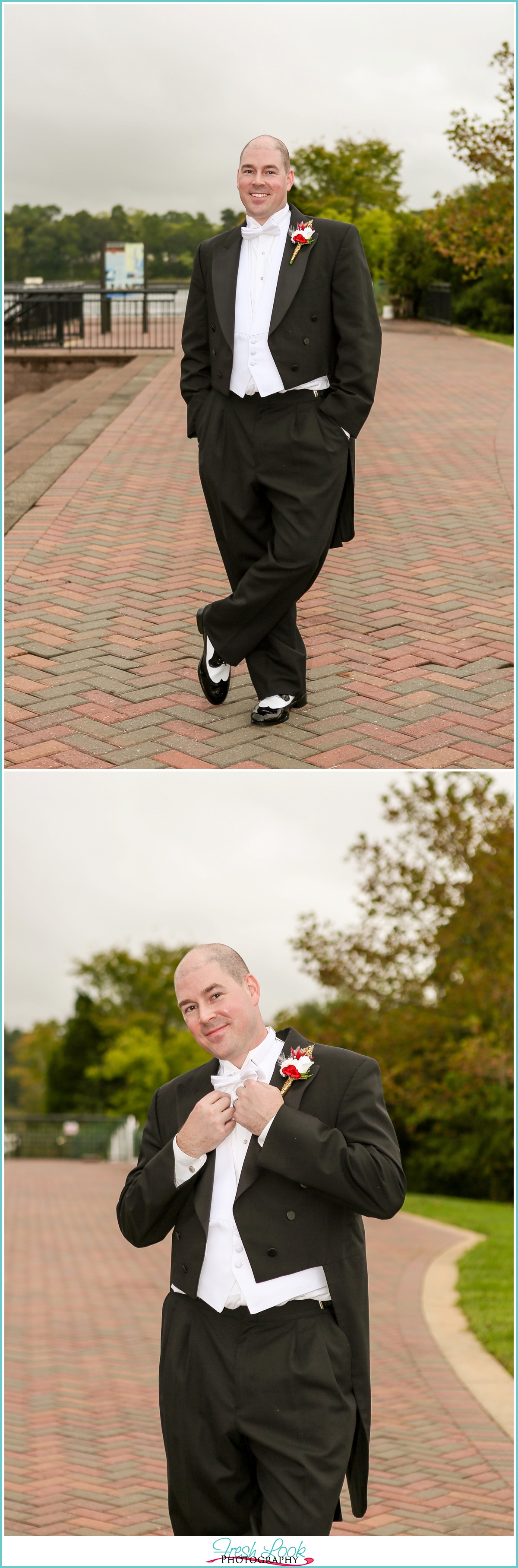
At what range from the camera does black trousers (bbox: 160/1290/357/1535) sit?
254cm

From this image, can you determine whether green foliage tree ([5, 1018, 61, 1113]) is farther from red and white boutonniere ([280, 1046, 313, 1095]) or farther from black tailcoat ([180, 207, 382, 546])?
red and white boutonniere ([280, 1046, 313, 1095])

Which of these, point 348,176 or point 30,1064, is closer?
point 348,176

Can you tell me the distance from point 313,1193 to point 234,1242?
182mm

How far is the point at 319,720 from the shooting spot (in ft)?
18.5

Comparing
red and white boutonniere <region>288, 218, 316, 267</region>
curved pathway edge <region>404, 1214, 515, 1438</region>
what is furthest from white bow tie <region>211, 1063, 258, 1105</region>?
curved pathway edge <region>404, 1214, 515, 1438</region>

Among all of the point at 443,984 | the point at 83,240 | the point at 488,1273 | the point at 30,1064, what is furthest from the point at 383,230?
the point at 30,1064

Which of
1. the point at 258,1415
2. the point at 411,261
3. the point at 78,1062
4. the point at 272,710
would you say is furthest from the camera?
the point at 78,1062

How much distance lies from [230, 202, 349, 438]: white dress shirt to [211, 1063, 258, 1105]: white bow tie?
285 centimetres

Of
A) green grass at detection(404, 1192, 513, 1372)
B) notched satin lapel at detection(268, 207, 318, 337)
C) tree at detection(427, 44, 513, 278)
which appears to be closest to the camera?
notched satin lapel at detection(268, 207, 318, 337)

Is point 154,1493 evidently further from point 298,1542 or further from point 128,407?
point 128,407

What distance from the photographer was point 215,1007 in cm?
258

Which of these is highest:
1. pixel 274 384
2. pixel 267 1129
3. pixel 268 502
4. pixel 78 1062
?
pixel 274 384

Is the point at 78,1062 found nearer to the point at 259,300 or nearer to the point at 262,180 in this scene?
the point at 259,300

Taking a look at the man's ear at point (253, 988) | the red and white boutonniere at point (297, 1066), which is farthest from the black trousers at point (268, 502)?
the red and white boutonniere at point (297, 1066)
